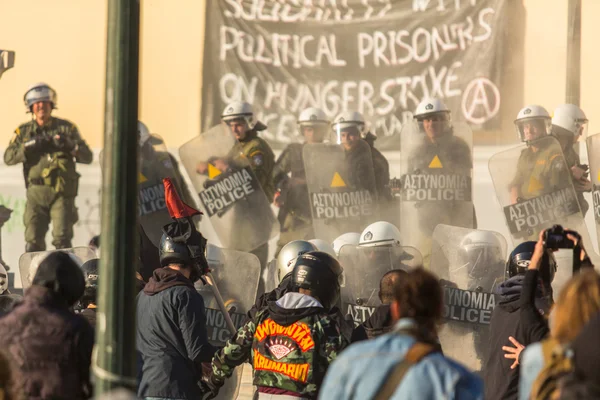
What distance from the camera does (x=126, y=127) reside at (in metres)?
3.65

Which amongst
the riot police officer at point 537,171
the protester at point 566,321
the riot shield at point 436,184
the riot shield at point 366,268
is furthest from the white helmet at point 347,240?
the protester at point 566,321

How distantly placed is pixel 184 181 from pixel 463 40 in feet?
10.6

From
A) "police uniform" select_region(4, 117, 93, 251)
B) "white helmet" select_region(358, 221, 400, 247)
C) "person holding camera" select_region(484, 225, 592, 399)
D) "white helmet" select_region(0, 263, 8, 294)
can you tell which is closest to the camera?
"person holding camera" select_region(484, 225, 592, 399)

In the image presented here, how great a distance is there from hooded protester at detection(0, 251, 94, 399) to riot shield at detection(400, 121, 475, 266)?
5810 millimetres

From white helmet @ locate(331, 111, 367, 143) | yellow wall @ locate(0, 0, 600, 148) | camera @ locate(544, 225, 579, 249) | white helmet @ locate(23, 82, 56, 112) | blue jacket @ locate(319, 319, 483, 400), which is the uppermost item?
yellow wall @ locate(0, 0, 600, 148)

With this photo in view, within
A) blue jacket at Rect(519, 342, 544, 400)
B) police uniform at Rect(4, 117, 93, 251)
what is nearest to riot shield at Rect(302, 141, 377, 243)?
police uniform at Rect(4, 117, 93, 251)

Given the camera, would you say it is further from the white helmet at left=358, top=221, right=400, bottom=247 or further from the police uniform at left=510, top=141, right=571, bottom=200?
the police uniform at left=510, top=141, right=571, bottom=200

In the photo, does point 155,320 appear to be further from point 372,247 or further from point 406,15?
point 406,15

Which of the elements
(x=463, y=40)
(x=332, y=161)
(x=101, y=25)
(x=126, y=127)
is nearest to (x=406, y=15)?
(x=463, y=40)

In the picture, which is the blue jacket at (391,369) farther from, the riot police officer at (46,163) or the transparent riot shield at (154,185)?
the riot police officer at (46,163)

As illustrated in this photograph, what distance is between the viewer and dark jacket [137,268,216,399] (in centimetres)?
548

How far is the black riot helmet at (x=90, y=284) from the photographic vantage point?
6.56m

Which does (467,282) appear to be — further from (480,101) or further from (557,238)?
(557,238)

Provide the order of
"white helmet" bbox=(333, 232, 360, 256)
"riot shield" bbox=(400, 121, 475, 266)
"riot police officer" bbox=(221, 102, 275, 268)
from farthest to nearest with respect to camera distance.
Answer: "riot police officer" bbox=(221, 102, 275, 268) → "riot shield" bbox=(400, 121, 475, 266) → "white helmet" bbox=(333, 232, 360, 256)
